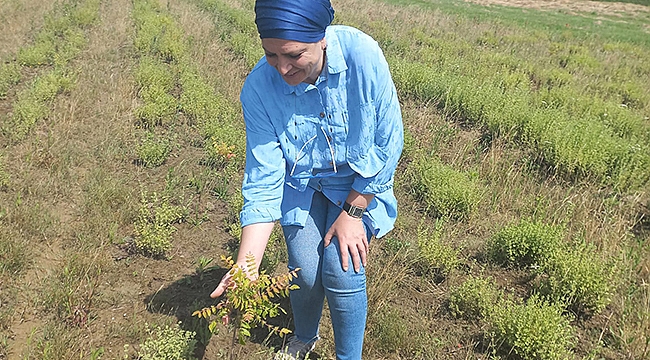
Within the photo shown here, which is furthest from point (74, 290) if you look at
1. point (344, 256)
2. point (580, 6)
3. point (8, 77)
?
point (580, 6)

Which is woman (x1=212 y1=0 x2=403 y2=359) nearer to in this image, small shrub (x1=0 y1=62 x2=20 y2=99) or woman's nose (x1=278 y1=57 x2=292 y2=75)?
woman's nose (x1=278 y1=57 x2=292 y2=75)

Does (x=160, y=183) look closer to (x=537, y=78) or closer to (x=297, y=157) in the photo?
(x=297, y=157)

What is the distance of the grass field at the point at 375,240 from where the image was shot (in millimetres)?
3084

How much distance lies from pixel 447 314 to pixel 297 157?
5.16ft

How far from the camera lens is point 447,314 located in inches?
133

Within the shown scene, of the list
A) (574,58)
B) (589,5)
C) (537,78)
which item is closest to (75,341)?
(537,78)

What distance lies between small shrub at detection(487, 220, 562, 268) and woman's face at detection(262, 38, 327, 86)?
7.28 feet

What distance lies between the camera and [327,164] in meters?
2.62

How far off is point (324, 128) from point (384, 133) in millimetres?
296

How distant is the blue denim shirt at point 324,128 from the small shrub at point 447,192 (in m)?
1.91

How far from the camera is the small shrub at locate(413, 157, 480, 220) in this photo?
443 centimetres

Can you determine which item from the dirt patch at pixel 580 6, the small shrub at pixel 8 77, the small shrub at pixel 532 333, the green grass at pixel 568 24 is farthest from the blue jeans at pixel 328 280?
the dirt patch at pixel 580 6

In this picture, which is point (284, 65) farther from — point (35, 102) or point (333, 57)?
point (35, 102)

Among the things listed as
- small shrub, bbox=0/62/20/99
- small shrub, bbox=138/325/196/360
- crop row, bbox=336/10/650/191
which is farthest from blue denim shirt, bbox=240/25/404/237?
small shrub, bbox=0/62/20/99
